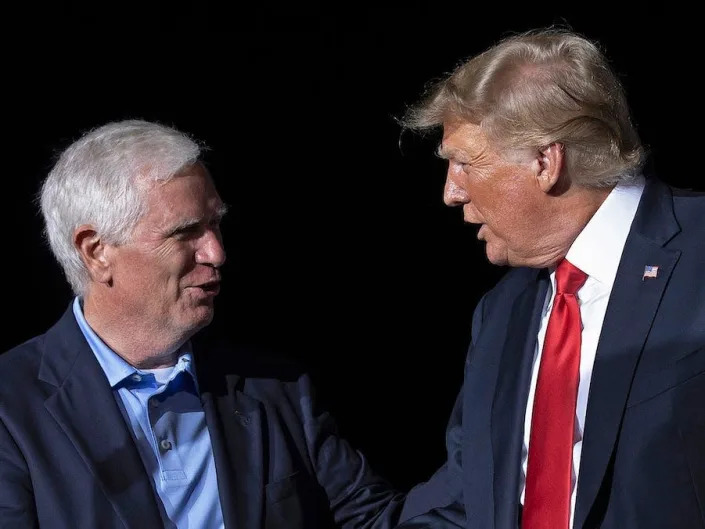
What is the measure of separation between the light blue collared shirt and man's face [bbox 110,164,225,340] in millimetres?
110

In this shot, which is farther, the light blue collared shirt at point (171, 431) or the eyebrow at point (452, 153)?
the light blue collared shirt at point (171, 431)

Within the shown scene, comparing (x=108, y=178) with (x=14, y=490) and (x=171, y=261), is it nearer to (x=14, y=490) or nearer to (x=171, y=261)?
(x=171, y=261)

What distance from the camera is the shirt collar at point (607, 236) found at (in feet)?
8.67

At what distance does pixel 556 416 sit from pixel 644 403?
0.62ft

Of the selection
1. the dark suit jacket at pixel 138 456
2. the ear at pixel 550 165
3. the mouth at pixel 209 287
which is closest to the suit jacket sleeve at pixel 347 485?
the dark suit jacket at pixel 138 456

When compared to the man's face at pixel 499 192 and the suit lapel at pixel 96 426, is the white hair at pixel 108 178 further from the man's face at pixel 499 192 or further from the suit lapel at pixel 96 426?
the man's face at pixel 499 192

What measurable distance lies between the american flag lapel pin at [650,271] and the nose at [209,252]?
90 centimetres

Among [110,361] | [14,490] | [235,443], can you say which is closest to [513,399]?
[235,443]

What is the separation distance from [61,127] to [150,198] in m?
0.74

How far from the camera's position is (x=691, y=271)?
251cm

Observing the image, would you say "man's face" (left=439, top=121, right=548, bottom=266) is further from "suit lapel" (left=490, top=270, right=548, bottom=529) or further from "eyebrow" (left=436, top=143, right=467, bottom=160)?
"suit lapel" (left=490, top=270, right=548, bottom=529)

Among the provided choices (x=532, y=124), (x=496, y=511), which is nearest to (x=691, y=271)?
(x=532, y=124)

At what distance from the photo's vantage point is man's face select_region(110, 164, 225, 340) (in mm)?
2857

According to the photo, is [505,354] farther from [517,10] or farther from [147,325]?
[517,10]
